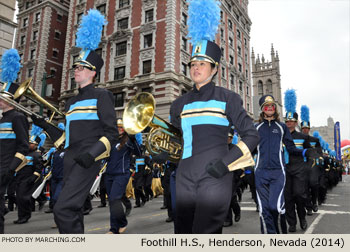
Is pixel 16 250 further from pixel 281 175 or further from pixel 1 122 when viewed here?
pixel 281 175

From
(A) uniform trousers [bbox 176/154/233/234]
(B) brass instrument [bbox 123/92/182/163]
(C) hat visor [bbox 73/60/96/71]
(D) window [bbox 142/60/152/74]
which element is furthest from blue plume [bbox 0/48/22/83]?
(D) window [bbox 142/60/152/74]

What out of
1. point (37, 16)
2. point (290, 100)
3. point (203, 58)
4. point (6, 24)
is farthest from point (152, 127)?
point (37, 16)

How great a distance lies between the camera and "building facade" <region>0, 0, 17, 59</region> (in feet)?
41.4

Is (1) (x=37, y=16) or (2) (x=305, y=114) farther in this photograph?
(1) (x=37, y=16)

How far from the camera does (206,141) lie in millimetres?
2627

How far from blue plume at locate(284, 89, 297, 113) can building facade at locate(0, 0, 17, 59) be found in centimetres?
1191

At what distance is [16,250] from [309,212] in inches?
293

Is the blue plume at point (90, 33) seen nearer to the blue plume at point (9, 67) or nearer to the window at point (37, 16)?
the blue plume at point (9, 67)

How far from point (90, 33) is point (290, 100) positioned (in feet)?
18.3

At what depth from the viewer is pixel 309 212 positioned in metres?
7.99

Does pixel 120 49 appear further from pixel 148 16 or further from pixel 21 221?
pixel 21 221

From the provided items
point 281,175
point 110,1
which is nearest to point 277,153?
point 281,175

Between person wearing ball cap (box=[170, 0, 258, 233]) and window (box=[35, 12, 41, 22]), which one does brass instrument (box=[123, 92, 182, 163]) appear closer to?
person wearing ball cap (box=[170, 0, 258, 233])

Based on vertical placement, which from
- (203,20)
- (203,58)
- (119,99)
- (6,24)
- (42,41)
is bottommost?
(203,58)
